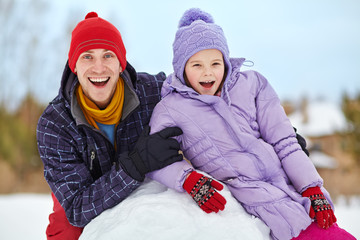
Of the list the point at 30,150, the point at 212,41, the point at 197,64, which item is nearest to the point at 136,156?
the point at 197,64

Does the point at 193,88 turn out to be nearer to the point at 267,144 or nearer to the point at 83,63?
the point at 267,144

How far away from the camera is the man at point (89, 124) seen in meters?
1.78

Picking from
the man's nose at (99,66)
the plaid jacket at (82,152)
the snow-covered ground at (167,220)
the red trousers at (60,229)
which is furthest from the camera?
the red trousers at (60,229)

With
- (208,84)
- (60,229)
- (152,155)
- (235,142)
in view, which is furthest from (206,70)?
(60,229)

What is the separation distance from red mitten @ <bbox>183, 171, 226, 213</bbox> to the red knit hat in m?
0.78

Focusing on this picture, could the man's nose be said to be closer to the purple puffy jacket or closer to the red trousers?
the purple puffy jacket

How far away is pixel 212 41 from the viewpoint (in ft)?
5.67

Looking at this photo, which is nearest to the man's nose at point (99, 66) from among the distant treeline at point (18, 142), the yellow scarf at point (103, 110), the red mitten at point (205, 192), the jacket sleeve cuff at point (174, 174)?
the yellow scarf at point (103, 110)

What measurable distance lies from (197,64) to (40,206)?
407 cm

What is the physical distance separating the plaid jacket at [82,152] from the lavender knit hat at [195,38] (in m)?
0.34

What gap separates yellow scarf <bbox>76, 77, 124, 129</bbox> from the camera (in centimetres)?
188

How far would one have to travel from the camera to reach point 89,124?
1.88 meters

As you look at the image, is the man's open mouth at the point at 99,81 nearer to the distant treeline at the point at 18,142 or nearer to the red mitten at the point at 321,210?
the red mitten at the point at 321,210

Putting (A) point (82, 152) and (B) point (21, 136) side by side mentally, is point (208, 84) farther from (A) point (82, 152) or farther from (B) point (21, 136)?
(B) point (21, 136)
